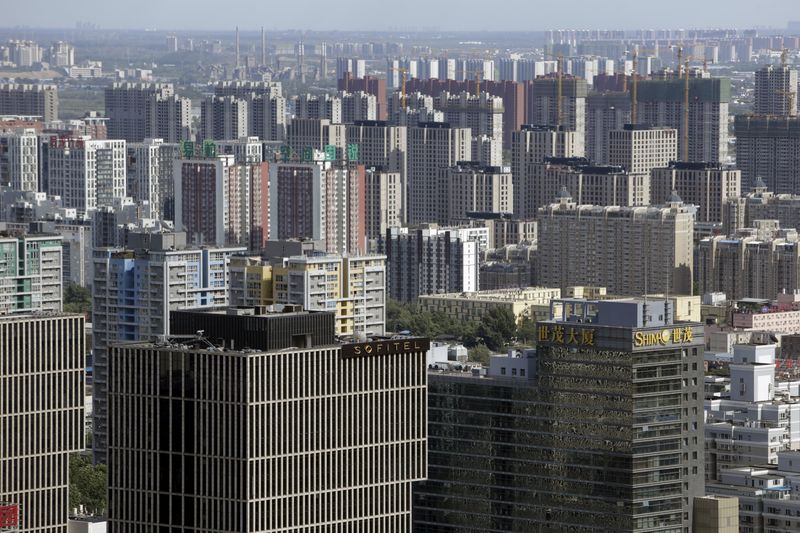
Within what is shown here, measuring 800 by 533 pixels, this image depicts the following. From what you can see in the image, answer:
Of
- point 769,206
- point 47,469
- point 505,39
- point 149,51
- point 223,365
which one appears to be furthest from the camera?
point 505,39

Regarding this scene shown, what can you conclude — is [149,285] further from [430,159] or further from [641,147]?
[641,147]

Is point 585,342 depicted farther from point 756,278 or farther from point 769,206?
point 769,206

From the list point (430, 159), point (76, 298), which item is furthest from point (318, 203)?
point (76, 298)

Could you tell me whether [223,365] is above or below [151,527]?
above

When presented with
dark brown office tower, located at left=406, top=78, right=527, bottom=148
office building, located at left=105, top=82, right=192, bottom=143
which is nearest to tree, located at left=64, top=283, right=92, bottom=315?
office building, located at left=105, top=82, right=192, bottom=143

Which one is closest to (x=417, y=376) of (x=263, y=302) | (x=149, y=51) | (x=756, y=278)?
(x=263, y=302)

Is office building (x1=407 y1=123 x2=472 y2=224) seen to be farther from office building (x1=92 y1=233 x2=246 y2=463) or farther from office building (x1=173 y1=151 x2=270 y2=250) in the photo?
office building (x1=92 y1=233 x2=246 y2=463)

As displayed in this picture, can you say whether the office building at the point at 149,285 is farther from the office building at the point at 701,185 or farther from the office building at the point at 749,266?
the office building at the point at 701,185
